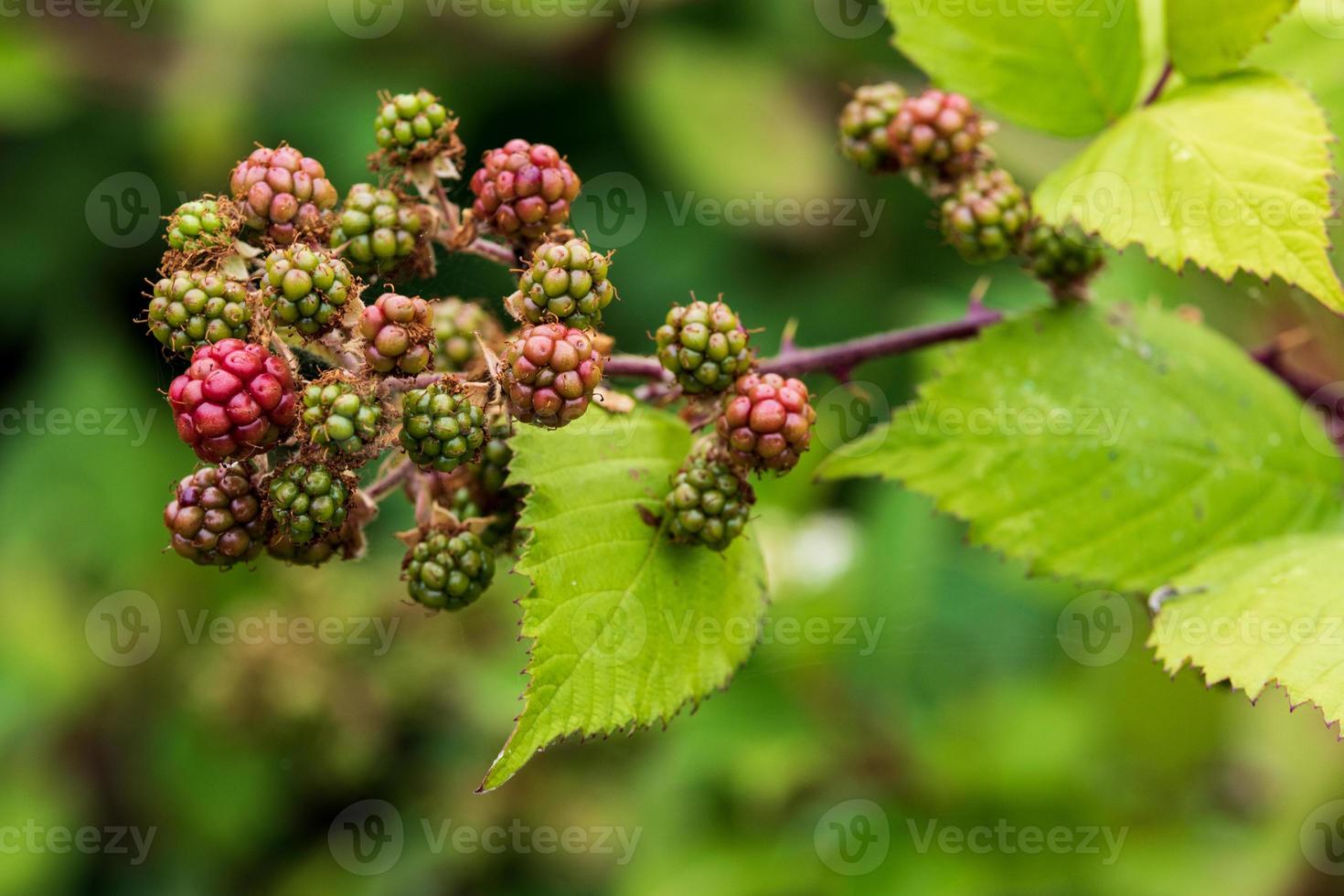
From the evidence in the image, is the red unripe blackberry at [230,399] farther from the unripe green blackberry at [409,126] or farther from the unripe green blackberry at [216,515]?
the unripe green blackberry at [409,126]

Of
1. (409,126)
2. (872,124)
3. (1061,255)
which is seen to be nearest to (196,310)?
(409,126)

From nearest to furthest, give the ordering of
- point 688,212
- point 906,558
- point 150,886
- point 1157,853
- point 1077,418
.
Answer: point 1077,418
point 1157,853
point 906,558
point 150,886
point 688,212

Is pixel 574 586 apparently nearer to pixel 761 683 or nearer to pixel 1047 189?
pixel 1047 189

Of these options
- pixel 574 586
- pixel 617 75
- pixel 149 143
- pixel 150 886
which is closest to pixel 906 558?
pixel 574 586

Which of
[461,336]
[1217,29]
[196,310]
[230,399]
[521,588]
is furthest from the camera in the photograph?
[521,588]

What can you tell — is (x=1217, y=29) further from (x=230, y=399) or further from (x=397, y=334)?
(x=230, y=399)

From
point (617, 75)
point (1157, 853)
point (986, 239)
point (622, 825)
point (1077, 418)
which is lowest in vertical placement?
point (622, 825)
